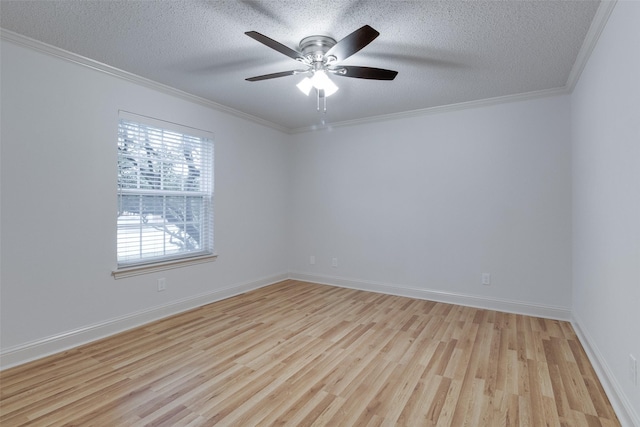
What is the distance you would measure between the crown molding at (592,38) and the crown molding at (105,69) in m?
3.65

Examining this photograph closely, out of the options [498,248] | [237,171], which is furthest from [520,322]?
[237,171]

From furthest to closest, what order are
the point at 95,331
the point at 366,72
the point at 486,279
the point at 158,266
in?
the point at 486,279 < the point at 158,266 < the point at 95,331 < the point at 366,72

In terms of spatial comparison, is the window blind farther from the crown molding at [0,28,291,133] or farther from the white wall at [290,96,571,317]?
the white wall at [290,96,571,317]

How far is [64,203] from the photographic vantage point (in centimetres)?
272

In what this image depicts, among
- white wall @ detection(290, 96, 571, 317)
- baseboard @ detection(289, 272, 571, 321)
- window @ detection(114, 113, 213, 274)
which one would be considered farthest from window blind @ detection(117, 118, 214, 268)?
baseboard @ detection(289, 272, 571, 321)

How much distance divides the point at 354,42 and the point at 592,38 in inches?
69.9

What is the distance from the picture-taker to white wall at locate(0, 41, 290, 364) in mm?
2436

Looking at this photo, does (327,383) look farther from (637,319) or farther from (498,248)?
(498,248)

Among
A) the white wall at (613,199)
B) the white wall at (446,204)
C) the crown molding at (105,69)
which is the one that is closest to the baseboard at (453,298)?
the white wall at (446,204)

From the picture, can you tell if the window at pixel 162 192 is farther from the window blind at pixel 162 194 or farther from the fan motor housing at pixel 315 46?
the fan motor housing at pixel 315 46

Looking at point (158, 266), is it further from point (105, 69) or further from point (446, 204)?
point (446, 204)

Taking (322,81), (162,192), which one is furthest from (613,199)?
(162,192)

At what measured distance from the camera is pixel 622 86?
186 cm

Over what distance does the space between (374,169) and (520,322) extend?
2.54 meters
